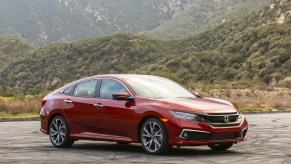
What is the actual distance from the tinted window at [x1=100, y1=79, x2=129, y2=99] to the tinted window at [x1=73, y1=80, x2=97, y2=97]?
286 millimetres

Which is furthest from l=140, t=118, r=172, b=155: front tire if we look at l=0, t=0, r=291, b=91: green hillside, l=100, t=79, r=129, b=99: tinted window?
l=0, t=0, r=291, b=91: green hillside

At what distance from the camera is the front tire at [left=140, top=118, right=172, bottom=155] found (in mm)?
10953

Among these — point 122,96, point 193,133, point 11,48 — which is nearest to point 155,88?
point 122,96

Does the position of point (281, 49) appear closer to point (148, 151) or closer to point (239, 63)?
point (239, 63)

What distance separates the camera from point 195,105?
36.2ft

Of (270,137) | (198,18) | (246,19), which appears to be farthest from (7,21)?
(270,137)

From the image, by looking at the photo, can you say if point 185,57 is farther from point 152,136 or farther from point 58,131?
point 152,136

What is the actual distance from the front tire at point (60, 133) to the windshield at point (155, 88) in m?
1.92

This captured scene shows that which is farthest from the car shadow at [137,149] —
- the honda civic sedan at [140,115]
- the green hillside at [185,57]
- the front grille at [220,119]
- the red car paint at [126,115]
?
the green hillside at [185,57]

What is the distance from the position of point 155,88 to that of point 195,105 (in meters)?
1.30

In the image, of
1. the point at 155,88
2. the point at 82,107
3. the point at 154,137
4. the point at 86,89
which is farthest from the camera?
the point at 86,89

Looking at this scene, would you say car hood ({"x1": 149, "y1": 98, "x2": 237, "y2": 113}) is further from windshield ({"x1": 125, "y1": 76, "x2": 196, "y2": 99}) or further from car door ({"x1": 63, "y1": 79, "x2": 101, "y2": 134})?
car door ({"x1": 63, "y1": 79, "x2": 101, "y2": 134})

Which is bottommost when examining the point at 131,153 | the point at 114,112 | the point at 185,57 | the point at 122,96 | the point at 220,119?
the point at 131,153

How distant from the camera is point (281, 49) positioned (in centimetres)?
6888
